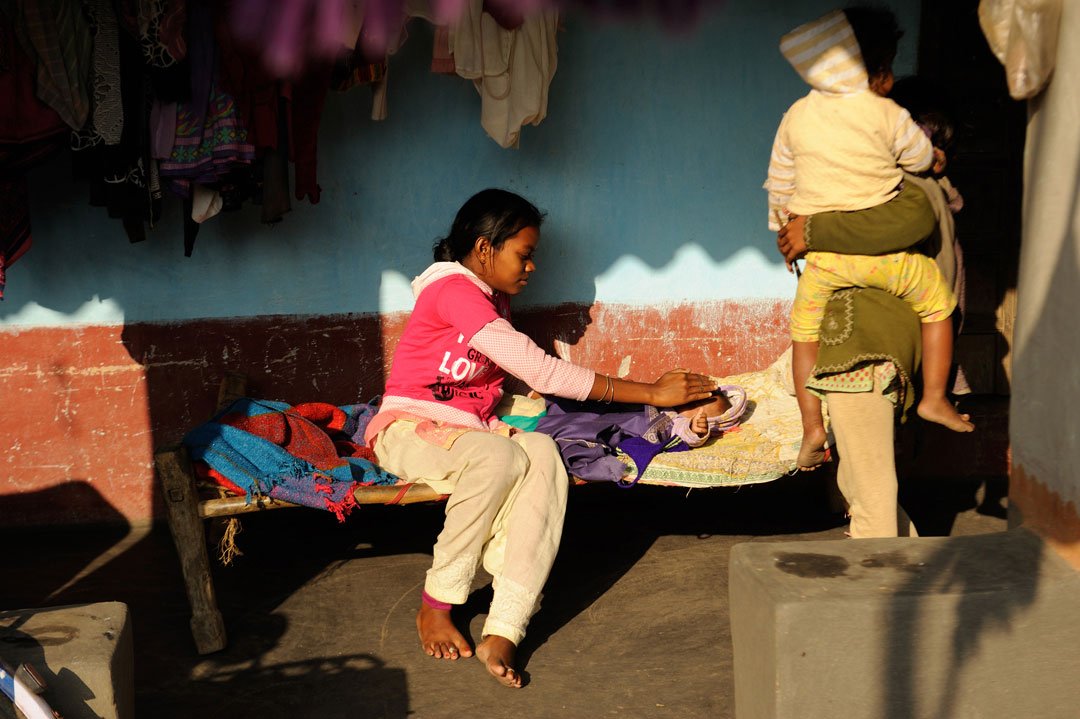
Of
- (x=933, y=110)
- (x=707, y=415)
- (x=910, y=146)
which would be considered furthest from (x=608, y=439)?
(x=933, y=110)

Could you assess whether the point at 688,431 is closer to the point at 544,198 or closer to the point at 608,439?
the point at 608,439

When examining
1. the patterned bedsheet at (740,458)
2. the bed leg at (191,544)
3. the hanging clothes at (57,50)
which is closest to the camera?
the bed leg at (191,544)

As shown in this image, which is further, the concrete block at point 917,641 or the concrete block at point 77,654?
the concrete block at point 77,654

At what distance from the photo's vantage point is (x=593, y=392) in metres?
4.17

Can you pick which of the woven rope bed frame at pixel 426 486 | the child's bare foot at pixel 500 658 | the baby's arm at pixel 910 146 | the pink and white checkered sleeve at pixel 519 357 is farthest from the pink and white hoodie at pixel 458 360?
the baby's arm at pixel 910 146

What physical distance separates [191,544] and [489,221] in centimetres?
160

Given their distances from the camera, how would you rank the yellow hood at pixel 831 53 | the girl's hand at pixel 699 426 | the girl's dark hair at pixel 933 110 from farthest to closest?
1. the girl's hand at pixel 699 426
2. the girl's dark hair at pixel 933 110
3. the yellow hood at pixel 831 53

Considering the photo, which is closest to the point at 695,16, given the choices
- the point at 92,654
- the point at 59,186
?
the point at 59,186

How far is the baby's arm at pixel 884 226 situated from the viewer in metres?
3.62

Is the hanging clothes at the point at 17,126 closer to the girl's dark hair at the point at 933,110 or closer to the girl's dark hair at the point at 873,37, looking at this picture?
the girl's dark hair at the point at 873,37

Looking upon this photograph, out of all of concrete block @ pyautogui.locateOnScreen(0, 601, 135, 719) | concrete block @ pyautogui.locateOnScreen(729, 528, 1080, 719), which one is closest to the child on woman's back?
concrete block @ pyautogui.locateOnScreen(729, 528, 1080, 719)

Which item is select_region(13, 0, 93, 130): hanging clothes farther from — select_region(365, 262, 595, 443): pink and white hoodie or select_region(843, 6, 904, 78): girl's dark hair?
select_region(843, 6, 904, 78): girl's dark hair

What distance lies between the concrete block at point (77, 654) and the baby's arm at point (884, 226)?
2.46 metres

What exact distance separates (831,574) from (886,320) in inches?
55.1
